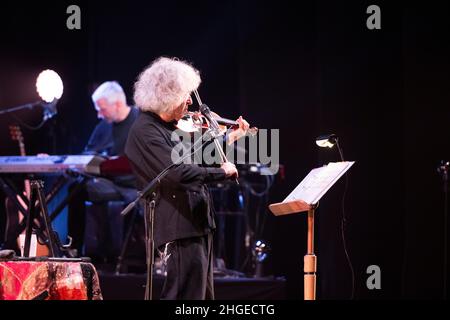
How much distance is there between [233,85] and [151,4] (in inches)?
47.9

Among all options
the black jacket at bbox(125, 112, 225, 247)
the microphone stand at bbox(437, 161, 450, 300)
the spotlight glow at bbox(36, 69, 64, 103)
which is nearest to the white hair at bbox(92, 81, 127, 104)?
the spotlight glow at bbox(36, 69, 64, 103)

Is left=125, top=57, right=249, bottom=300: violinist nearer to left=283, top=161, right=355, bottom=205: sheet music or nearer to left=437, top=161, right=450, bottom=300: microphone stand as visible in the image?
left=283, top=161, right=355, bottom=205: sheet music

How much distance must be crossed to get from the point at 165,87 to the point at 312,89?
2.92m

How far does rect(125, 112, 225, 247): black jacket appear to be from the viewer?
12.6ft

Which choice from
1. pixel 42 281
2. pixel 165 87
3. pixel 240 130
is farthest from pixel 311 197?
pixel 42 281

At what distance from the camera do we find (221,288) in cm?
580

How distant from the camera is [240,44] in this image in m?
6.83

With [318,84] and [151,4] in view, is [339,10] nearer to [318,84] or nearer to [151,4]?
[318,84]

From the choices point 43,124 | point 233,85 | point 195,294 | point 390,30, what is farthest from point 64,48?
point 195,294

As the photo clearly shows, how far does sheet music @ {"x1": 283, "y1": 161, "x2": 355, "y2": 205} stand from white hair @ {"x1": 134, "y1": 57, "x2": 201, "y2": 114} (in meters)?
0.82

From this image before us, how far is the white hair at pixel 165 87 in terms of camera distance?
397 cm

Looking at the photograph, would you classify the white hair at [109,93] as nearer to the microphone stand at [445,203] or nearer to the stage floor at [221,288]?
the stage floor at [221,288]

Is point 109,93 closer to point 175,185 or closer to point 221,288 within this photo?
point 221,288

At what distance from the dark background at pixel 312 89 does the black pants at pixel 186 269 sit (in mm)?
2554
